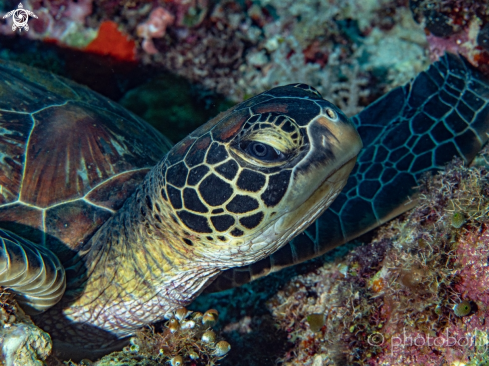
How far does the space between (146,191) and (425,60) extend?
10.1 feet

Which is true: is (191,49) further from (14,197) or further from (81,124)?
(14,197)

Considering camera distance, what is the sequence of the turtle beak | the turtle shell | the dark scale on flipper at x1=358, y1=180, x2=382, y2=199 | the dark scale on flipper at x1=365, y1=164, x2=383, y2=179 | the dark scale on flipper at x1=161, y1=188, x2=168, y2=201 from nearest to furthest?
the turtle beak < the dark scale on flipper at x1=161, y1=188, x2=168, y2=201 < the turtle shell < the dark scale on flipper at x1=358, y1=180, x2=382, y2=199 < the dark scale on flipper at x1=365, y1=164, x2=383, y2=179

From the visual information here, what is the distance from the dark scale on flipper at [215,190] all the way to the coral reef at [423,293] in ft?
2.84

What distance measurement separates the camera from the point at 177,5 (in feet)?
10.5

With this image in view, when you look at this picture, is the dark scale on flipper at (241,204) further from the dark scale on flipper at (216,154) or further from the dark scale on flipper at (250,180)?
the dark scale on flipper at (216,154)

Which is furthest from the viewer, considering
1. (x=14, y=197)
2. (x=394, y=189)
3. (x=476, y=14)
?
(x=476, y=14)

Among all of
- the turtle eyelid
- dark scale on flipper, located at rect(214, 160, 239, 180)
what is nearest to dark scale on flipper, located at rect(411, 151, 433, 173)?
the turtle eyelid

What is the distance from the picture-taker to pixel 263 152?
1340 millimetres

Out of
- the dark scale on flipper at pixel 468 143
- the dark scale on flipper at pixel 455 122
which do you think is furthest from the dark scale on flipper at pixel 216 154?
the dark scale on flipper at pixel 455 122

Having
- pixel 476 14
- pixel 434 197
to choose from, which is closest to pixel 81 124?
pixel 434 197

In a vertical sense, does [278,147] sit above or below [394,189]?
above

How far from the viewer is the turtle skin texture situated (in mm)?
1352

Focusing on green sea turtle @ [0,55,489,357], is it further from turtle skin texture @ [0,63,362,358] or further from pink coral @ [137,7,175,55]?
pink coral @ [137,7,175,55]

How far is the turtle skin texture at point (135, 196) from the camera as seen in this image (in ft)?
4.43
